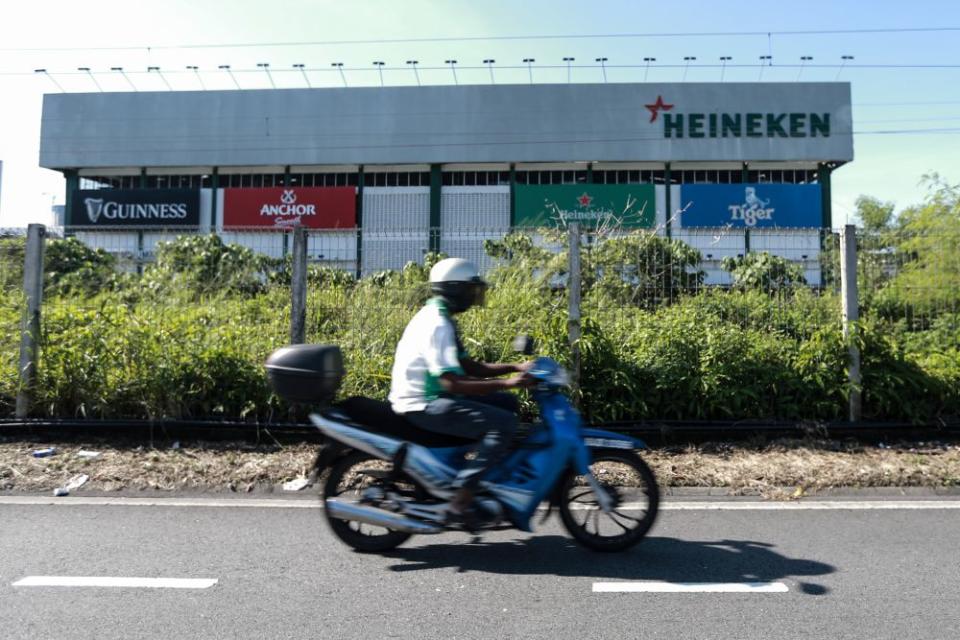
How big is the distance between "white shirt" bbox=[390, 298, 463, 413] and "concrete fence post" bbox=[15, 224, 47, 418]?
515cm

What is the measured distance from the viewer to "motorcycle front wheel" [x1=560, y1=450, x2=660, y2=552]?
14.1 ft

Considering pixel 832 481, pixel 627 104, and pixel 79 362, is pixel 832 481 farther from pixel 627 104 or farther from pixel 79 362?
pixel 627 104

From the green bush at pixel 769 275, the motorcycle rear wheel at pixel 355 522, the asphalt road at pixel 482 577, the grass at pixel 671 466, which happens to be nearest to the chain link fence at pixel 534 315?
the green bush at pixel 769 275

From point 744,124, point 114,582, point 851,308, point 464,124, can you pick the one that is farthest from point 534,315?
point 744,124

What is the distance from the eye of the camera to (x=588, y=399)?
7.11m

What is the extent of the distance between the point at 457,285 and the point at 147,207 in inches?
1741

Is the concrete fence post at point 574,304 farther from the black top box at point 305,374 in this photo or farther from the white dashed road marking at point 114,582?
the white dashed road marking at point 114,582

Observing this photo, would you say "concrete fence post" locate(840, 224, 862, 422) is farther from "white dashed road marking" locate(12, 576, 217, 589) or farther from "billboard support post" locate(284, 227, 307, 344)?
"white dashed road marking" locate(12, 576, 217, 589)

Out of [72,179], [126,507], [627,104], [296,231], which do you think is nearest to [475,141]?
[627,104]

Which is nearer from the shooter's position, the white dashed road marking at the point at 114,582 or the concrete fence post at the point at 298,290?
the white dashed road marking at the point at 114,582

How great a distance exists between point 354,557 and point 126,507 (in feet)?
7.51

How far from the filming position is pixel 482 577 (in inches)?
154

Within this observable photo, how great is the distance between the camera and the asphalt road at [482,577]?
3270 mm

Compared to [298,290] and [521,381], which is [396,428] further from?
[298,290]
